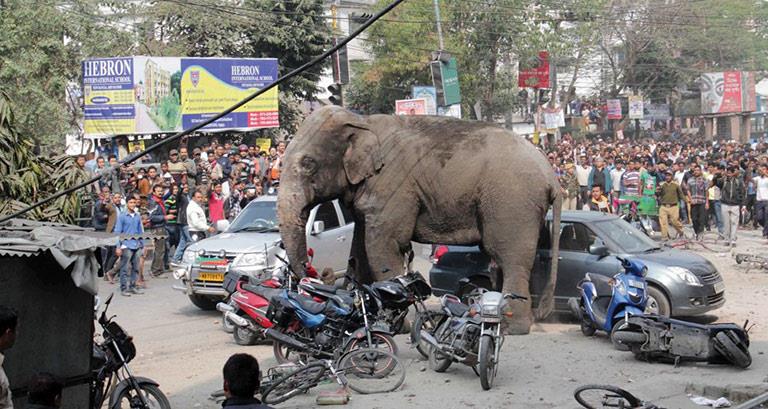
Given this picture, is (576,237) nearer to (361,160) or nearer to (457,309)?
(361,160)

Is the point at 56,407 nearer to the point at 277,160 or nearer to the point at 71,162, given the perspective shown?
the point at 71,162

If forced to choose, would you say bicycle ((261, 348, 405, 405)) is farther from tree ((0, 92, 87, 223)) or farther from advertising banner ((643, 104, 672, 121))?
advertising banner ((643, 104, 672, 121))

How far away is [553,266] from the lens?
12.5 meters

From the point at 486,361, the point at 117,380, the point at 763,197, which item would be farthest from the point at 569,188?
the point at 117,380

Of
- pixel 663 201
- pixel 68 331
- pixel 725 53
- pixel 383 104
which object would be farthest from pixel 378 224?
pixel 725 53

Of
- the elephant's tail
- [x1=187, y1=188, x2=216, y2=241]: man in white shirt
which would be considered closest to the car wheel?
the elephant's tail

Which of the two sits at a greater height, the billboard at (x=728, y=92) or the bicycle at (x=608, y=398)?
the billboard at (x=728, y=92)

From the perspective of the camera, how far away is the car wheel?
39.8 ft

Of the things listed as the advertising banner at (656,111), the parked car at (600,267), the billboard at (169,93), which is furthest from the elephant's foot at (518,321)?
the advertising banner at (656,111)

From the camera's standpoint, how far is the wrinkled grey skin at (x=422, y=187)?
12281 millimetres

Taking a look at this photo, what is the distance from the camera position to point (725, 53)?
59.8 meters

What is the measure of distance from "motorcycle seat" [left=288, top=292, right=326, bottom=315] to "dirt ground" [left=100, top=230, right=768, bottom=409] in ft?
3.11

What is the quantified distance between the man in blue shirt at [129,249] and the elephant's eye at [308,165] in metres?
4.38

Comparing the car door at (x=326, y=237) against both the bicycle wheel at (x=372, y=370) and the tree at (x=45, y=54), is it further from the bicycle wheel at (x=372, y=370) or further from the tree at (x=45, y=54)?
the tree at (x=45, y=54)
